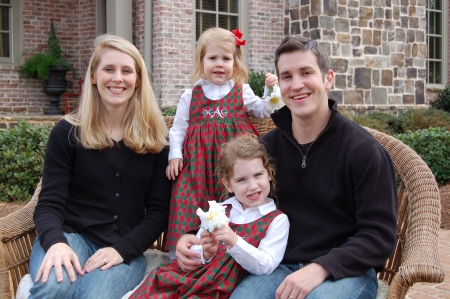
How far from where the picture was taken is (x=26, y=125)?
626 cm

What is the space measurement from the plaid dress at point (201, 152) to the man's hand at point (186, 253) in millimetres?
207

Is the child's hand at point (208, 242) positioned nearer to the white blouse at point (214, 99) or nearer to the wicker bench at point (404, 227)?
the wicker bench at point (404, 227)

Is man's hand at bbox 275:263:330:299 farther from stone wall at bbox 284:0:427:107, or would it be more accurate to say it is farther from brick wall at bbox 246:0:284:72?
brick wall at bbox 246:0:284:72

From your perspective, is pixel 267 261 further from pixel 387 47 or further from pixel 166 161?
pixel 387 47

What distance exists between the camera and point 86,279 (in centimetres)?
256

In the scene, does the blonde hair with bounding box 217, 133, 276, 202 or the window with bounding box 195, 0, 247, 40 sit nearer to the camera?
the blonde hair with bounding box 217, 133, 276, 202

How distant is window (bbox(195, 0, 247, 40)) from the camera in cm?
1016

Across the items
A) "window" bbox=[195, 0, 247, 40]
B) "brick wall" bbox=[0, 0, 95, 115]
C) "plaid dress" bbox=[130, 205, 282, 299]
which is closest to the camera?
"plaid dress" bbox=[130, 205, 282, 299]

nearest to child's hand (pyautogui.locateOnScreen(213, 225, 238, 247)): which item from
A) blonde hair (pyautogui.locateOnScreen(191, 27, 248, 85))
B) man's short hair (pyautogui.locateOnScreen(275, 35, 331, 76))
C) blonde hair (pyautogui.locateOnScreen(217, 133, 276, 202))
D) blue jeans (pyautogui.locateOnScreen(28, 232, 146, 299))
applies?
blonde hair (pyautogui.locateOnScreen(217, 133, 276, 202))

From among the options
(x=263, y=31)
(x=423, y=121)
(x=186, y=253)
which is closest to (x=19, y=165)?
(x=186, y=253)

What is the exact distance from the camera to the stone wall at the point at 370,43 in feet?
33.4

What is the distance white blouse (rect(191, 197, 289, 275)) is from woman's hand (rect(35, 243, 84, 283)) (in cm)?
51

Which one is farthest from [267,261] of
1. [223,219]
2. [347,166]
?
[347,166]

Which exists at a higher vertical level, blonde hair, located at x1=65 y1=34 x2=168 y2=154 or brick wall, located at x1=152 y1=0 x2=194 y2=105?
brick wall, located at x1=152 y1=0 x2=194 y2=105
